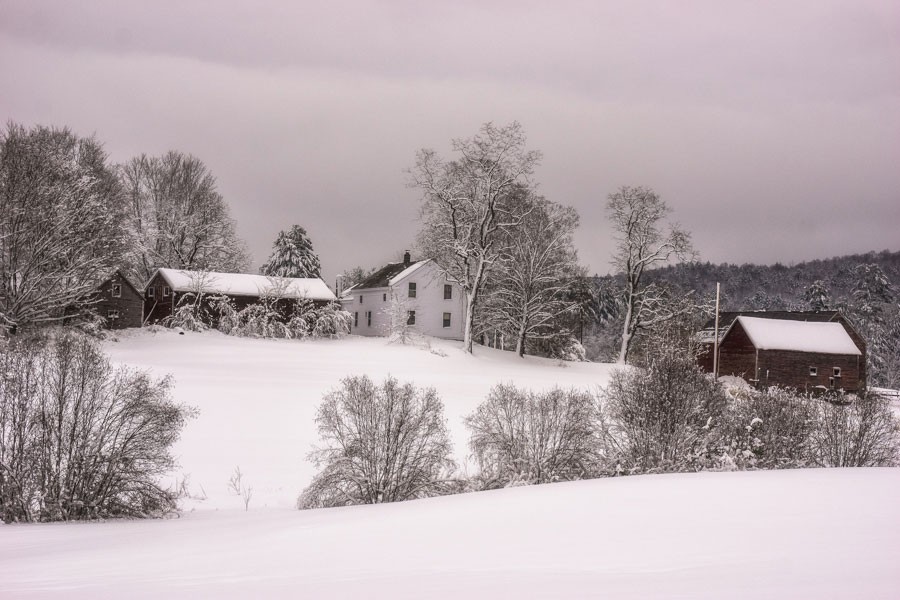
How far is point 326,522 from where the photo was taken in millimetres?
11539

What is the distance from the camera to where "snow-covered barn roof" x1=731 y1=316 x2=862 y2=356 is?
155 ft

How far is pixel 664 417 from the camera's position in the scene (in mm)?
18750

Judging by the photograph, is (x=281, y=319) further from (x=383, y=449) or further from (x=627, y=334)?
(x=383, y=449)

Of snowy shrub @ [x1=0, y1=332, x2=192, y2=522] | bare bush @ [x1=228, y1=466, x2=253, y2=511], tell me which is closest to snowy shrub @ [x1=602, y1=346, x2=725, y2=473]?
bare bush @ [x1=228, y1=466, x2=253, y2=511]

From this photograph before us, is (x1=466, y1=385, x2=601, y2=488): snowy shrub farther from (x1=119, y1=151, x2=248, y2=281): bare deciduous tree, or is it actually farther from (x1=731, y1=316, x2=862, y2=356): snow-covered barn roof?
(x1=119, y1=151, x2=248, y2=281): bare deciduous tree

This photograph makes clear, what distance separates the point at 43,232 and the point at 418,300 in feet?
90.5

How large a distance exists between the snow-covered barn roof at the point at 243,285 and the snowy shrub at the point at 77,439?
35.3 meters

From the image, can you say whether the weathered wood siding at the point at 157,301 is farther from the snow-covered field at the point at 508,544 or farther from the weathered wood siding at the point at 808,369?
the weathered wood siding at the point at 808,369

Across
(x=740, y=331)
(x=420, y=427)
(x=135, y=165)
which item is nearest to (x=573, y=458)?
(x=420, y=427)

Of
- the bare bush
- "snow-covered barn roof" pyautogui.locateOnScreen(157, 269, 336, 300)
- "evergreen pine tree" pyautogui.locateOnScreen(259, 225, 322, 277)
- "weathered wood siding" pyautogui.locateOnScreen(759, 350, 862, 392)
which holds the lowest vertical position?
the bare bush

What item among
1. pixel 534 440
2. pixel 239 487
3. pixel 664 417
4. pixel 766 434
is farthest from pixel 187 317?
pixel 766 434

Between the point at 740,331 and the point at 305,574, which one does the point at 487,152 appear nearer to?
the point at 740,331

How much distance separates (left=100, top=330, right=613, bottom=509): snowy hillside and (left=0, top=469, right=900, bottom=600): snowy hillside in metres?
5.12

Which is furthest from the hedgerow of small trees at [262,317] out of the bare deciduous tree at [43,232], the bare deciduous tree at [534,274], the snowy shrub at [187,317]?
the bare deciduous tree at [534,274]
